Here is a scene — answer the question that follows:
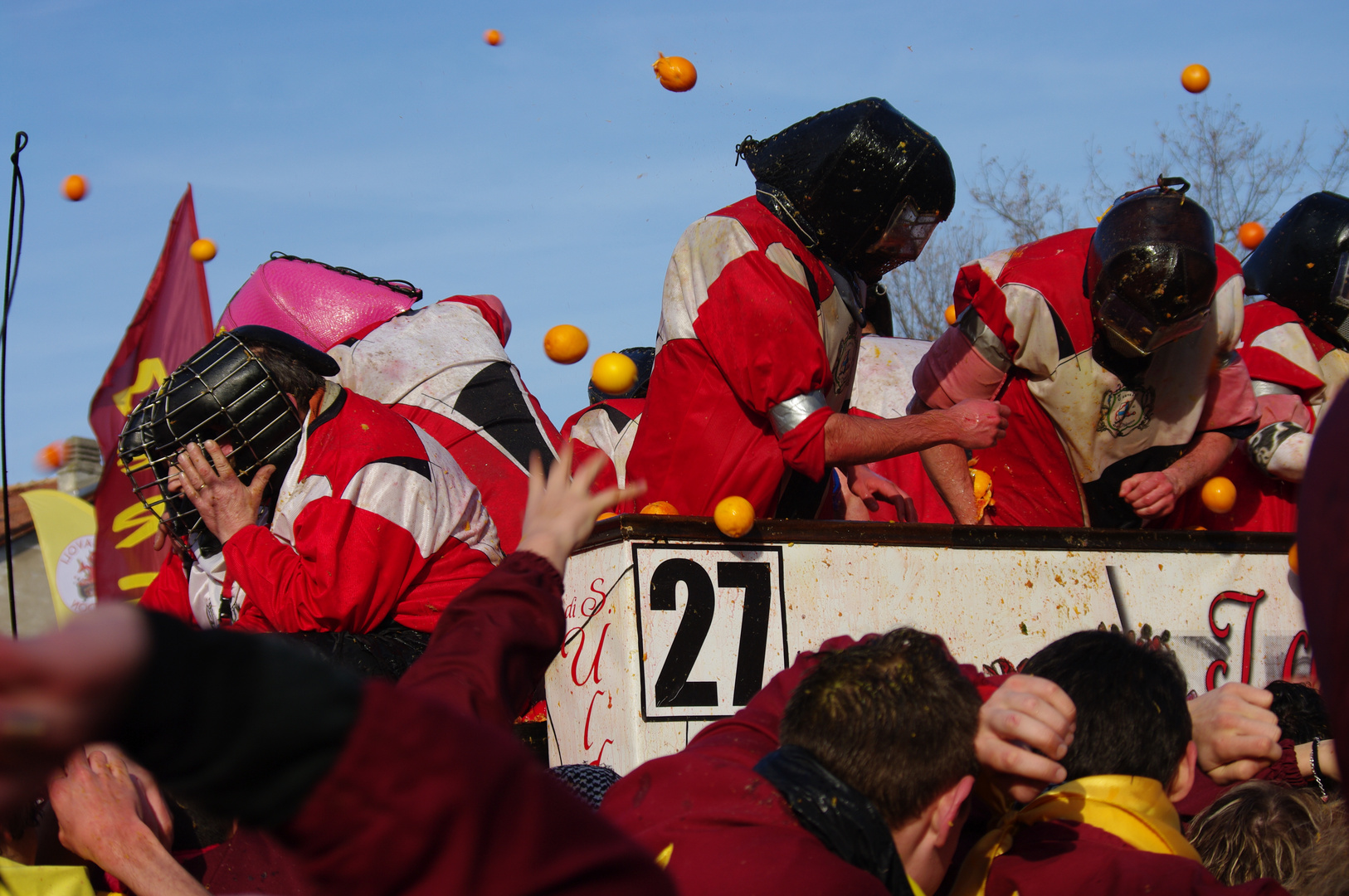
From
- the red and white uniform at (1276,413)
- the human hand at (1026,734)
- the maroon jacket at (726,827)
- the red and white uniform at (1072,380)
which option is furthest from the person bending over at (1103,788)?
the red and white uniform at (1276,413)

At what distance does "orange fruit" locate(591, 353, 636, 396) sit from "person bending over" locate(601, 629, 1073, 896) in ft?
9.27

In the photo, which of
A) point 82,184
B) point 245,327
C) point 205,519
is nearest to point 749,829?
point 205,519

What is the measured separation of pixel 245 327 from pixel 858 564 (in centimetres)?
215

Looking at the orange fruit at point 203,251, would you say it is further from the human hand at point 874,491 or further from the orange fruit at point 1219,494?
the orange fruit at point 1219,494

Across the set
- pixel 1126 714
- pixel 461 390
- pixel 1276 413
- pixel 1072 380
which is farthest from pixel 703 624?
pixel 1276 413

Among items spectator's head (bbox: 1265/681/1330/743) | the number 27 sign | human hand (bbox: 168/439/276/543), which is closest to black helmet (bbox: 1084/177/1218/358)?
spectator's head (bbox: 1265/681/1330/743)

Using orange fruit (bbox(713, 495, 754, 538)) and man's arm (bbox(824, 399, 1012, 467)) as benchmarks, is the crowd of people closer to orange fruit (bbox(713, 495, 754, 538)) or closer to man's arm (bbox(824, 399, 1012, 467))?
man's arm (bbox(824, 399, 1012, 467))

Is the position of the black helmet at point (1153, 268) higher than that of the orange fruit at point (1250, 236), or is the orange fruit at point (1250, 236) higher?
the orange fruit at point (1250, 236)

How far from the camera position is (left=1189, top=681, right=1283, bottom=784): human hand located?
207 centimetres

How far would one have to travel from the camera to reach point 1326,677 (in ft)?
3.23

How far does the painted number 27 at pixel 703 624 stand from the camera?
3.15m

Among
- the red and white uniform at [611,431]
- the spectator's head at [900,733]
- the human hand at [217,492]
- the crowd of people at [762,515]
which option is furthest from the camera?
the red and white uniform at [611,431]

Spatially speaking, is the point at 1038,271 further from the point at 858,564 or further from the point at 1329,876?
the point at 1329,876

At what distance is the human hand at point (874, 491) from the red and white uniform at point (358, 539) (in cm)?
159
